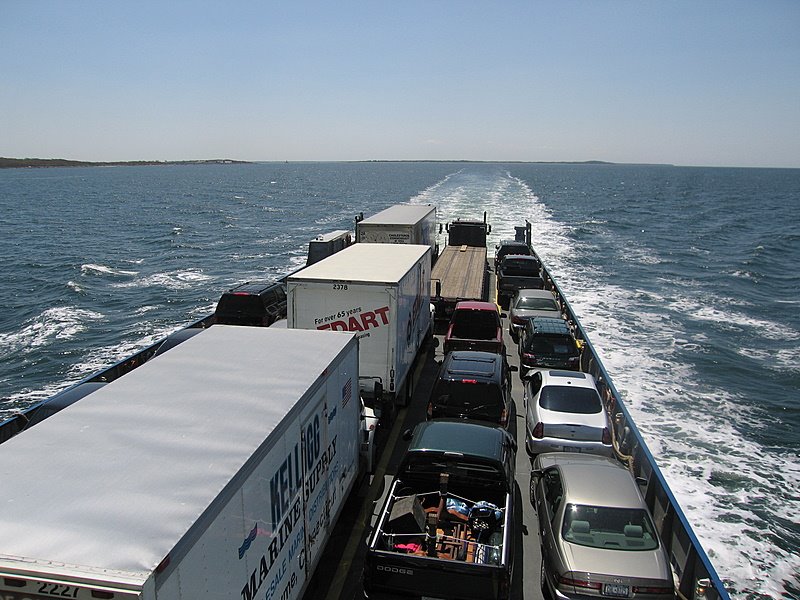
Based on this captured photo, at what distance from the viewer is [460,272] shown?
74.7 feet

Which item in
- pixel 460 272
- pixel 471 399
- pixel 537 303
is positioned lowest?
pixel 471 399

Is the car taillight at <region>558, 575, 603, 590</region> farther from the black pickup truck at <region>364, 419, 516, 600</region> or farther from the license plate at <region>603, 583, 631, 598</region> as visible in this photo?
the black pickup truck at <region>364, 419, 516, 600</region>

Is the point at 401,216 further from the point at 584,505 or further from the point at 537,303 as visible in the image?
the point at 584,505

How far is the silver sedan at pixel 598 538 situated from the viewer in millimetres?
6785

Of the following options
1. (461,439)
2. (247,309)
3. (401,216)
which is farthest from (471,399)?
(401,216)

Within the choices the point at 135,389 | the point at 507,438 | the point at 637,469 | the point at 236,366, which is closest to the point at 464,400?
the point at 507,438

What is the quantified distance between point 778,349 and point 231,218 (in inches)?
2546

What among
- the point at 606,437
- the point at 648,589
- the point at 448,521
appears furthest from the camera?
the point at 606,437

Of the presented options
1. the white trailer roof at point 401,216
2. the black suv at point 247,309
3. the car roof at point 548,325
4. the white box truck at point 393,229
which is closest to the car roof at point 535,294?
the car roof at point 548,325

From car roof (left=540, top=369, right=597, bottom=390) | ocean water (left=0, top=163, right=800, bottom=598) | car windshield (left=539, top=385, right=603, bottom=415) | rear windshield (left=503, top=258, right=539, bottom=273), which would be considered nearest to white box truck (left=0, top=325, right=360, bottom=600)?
car windshield (left=539, top=385, right=603, bottom=415)

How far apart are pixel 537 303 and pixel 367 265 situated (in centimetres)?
783

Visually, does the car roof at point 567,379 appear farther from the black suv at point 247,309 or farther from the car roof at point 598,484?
the black suv at point 247,309

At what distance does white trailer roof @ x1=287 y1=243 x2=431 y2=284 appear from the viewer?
37.4ft

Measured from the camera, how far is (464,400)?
11.0m
